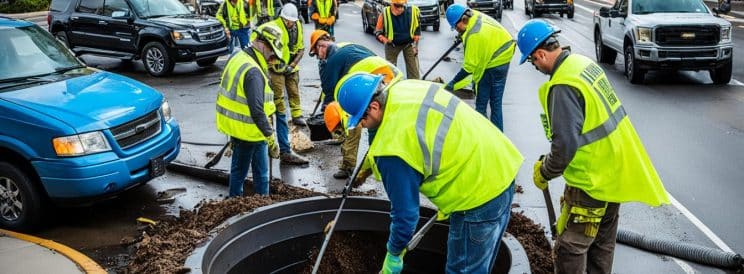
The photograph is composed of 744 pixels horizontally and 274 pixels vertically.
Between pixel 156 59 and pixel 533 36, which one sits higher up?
pixel 533 36

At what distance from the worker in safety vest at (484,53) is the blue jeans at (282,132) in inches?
86.2

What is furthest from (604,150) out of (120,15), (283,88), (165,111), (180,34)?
(120,15)

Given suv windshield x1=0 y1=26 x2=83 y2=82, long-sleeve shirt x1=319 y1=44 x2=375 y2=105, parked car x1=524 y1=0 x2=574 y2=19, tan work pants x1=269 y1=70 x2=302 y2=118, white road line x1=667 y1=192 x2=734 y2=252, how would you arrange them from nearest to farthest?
white road line x1=667 y1=192 x2=734 y2=252
long-sleeve shirt x1=319 y1=44 x2=375 y2=105
suv windshield x1=0 y1=26 x2=83 y2=82
tan work pants x1=269 y1=70 x2=302 y2=118
parked car x1=524 y1=0 x2=574 y2=19

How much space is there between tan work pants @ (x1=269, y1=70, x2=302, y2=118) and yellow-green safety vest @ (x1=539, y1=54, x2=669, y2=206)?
5030mm

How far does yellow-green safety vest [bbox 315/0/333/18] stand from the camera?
14891 millimetres

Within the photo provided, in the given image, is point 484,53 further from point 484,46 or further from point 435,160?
point 435,160

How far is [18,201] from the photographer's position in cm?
677

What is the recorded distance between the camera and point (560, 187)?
8.16 meters

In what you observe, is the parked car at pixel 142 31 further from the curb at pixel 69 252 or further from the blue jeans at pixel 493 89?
the curb at pixel 69 252

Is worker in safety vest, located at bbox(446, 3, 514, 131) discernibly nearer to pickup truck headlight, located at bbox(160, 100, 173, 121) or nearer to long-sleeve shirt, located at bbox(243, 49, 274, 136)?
long-sleeve shirt, located at bbox(243, 49, 274, 136)

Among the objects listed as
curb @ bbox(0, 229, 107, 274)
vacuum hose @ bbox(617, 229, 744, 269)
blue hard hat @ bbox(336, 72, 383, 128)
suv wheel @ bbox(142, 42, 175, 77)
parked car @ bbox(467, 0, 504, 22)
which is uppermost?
blue hard hat @ bbox(336, 72, 383, 128)

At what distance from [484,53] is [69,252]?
16.8 feet

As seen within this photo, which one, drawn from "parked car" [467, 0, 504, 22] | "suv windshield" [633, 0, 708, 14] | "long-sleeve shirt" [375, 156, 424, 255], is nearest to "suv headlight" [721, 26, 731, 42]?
"suv windshield" [633, 0, 708, 14]

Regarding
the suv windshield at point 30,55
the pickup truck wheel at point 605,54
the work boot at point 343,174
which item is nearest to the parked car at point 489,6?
the pickup truck wheel at point 605,54
